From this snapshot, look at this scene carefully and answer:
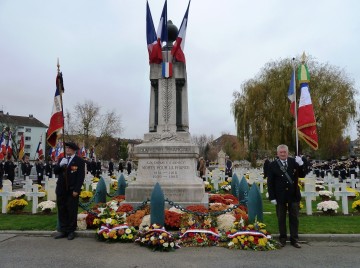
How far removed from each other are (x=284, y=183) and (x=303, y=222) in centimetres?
278

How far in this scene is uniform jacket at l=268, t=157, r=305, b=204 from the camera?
678 cm

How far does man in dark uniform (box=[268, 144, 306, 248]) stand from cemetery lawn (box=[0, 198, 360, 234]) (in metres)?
0.92

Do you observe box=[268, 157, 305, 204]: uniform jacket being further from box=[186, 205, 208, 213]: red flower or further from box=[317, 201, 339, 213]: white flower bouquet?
box=[317, 201, 339, 213]: white flower bouquet

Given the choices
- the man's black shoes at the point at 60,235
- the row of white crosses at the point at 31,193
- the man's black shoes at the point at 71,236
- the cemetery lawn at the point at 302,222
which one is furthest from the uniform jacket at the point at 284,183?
the row of white crosses at the point at 31,193

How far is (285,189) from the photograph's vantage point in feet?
22.3

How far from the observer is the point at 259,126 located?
32.2 meters

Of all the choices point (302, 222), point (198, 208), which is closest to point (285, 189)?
point (198, 208)

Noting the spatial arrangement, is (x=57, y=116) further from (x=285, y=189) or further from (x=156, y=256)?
(x=285, y=189)

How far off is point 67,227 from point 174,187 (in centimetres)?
304

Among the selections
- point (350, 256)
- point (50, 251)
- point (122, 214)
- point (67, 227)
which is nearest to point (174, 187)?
point (122, 214)

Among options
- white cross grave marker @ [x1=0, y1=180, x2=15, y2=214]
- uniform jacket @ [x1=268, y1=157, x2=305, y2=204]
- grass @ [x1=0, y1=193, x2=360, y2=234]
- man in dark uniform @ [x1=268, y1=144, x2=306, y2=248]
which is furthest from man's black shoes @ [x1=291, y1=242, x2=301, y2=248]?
white cross grave marker @ [x1=0, y1=180, x2=15, y2=214]

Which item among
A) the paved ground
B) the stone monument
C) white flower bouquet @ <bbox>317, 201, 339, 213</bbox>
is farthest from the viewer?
white flower bouquet @ <bbox>317, 201, 339, 213</bbox>

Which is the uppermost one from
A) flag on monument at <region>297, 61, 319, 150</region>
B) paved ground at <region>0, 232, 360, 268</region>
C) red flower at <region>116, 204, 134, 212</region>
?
flag on monument at <region>297, 61, 319, 150</region>

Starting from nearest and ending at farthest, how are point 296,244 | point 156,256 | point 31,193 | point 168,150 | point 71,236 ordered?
point 156,256, point 296,244, point 71,236, point 168,150, point 31,193
